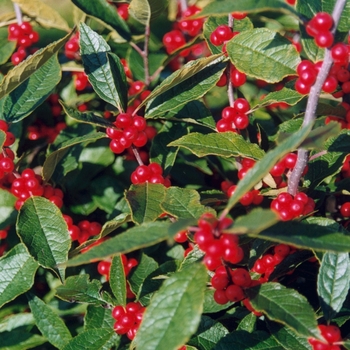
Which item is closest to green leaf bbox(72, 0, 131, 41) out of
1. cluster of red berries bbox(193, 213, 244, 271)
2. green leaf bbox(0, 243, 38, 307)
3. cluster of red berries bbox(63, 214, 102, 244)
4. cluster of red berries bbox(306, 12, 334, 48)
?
cluster of red berries bbox(63, 214, 102, 244)

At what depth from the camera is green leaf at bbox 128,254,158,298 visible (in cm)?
180

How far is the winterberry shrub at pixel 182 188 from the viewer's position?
1.25m

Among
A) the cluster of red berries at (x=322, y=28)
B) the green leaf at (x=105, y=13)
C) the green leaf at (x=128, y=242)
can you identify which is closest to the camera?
the green leaf at (x=128, y=242)

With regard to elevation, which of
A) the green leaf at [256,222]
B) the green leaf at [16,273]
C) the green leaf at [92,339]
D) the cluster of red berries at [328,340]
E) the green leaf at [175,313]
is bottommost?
the green leaf at [92,339]

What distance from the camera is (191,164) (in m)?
2.14

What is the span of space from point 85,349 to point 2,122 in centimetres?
77

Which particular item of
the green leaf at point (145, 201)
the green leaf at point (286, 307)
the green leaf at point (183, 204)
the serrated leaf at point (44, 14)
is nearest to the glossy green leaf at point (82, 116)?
the green leaf at point (145, 201)

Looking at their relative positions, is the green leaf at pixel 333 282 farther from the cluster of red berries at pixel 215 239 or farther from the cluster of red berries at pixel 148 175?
the cluster of red berries at pixel 148 175

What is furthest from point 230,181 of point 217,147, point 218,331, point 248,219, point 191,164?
point 248,219

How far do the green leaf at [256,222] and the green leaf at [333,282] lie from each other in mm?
456

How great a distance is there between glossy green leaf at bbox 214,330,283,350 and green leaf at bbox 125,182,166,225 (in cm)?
38

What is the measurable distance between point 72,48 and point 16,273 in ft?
3.47

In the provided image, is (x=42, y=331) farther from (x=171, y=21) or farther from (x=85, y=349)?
(x=171, y=21)

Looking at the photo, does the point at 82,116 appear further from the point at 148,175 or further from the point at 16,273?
A: the point at 16,273
